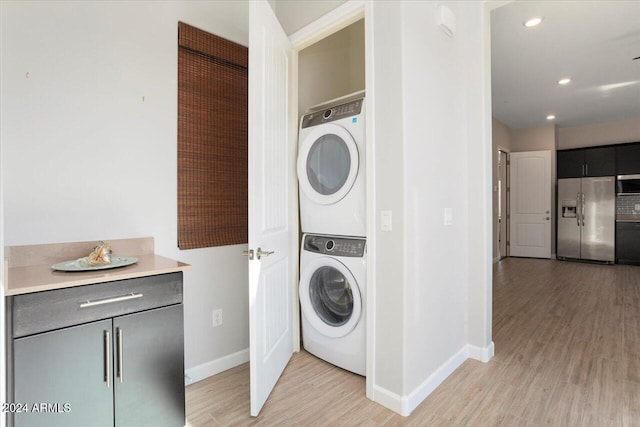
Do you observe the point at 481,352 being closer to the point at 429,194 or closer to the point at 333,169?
the point at 429,194

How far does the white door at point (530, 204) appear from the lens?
672 cm

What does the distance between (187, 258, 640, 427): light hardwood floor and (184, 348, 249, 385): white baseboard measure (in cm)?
4

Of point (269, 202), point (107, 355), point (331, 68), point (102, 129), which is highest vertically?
point (331, 68)

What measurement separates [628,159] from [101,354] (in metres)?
8.02

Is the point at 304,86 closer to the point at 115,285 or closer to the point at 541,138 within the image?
the point at 115,285

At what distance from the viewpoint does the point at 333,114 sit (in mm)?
2234

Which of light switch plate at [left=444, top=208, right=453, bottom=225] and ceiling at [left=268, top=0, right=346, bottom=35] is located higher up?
ceiling at [left=268, top=0, right=346, bottom=35]

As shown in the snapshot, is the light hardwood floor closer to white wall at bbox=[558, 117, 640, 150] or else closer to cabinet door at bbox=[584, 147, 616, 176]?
cabinet door at bbox=[584, 147, 616, 176]

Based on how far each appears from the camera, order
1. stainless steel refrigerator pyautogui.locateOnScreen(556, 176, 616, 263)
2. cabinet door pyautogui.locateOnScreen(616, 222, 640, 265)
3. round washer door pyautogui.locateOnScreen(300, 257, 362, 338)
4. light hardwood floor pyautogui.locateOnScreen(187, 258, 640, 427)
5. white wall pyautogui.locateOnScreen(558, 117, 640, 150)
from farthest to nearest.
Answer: white wall pyautogui.locateOnScreen(558, 117, 640, 150) → stainless steel refrigerator pyautogui.locateOnScreen(556, 176, 616, 263) → cabinet door pyautogui.locateOnScreen(616, 222, 640, 265) → round washer door pyautogui.locateOnScreen(300, 257, 362, 338) → light hardwood floor pyautogui.locateOnScreen(187, 258, 640, 427)

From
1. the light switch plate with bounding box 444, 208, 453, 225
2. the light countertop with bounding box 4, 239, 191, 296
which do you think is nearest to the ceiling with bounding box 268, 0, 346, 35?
the light switch plate with bounding box 444, 208, 453, 225

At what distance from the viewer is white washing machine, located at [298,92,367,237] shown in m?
A: 2.07

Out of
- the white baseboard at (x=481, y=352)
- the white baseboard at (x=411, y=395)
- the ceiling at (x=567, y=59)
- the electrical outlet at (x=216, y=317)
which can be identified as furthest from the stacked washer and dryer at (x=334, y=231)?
the ceiling at (x=567, y=59)

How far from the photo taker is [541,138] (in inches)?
270

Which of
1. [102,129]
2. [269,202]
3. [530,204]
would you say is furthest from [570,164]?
[102,129]
